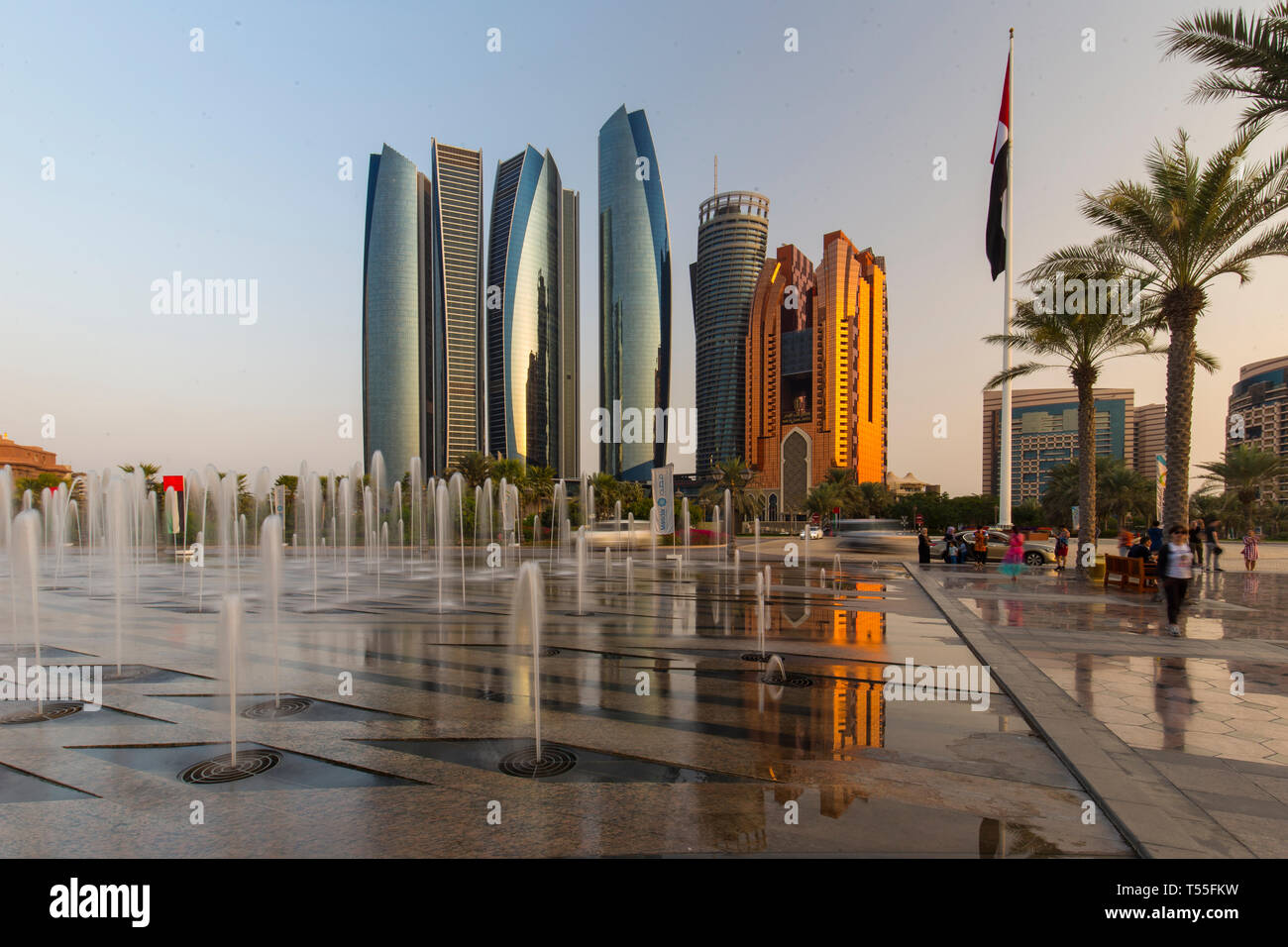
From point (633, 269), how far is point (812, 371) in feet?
152

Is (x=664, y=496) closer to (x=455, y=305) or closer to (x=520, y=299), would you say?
(x=520, y=299)

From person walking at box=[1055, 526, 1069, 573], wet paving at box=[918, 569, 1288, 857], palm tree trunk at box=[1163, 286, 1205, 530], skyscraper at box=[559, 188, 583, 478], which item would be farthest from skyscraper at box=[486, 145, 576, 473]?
wet paving at box=[918, 569, 1288, 857]

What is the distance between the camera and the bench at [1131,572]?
46.8ft

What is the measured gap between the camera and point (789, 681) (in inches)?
293

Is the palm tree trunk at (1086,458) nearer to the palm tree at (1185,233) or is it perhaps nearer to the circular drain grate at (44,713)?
the palm tree at (1185,233)

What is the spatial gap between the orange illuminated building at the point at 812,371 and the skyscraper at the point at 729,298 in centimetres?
818

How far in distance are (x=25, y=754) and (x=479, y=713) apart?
368 cm

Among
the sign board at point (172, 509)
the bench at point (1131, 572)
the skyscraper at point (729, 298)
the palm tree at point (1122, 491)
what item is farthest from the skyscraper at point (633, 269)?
the bench at point (1131, 572)

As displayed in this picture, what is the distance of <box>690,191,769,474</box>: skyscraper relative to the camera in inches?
6265

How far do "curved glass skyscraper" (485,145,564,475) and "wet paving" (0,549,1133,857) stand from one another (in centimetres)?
11357

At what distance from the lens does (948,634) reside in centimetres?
1024

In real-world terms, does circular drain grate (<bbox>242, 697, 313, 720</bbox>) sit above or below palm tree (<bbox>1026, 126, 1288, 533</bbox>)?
below

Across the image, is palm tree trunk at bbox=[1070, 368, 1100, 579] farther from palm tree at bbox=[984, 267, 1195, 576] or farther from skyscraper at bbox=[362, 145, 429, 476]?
skyscraper at bbox=[362, 145, 429, 476]
